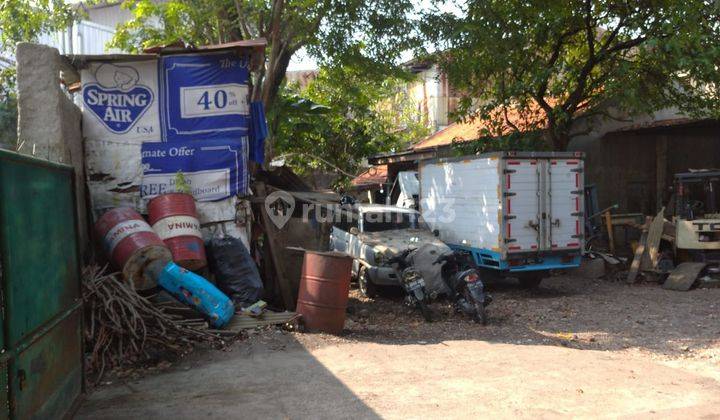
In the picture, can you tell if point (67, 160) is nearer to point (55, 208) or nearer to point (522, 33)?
point (55, 208)

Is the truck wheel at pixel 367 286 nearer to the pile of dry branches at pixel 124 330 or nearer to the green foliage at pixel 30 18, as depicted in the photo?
the pile of dry branches at pixel 124 330

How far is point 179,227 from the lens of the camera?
8.58 m

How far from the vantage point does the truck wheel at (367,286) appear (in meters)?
11.2

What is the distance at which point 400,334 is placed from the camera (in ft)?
27.3

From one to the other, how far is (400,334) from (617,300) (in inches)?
188

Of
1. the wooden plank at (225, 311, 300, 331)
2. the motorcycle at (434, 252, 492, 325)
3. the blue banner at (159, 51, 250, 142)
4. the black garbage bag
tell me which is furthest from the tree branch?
the wooden plank at (225, 311, 300, 331)

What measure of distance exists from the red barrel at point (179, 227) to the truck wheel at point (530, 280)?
6.29 metres

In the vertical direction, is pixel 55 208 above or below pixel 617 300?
above

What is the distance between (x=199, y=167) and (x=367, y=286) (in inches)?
145

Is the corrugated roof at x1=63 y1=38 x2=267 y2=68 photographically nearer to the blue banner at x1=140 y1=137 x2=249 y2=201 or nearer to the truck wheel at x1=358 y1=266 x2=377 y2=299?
the blue banner at x1=140 y1=137 x2=249 y2=201

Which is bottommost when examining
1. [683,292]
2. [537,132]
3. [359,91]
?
[683,292]

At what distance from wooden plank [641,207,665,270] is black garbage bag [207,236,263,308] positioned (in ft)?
28.0

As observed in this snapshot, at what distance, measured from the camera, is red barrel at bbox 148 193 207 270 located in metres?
8.41

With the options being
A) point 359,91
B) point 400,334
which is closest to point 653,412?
point 400,334
